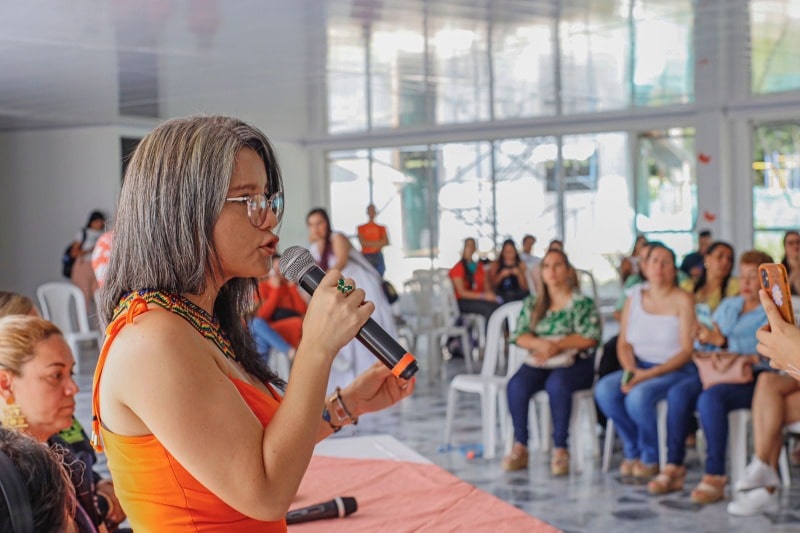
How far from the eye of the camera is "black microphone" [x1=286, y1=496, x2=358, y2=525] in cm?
196

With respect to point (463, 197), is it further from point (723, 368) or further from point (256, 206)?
point (256, 206)

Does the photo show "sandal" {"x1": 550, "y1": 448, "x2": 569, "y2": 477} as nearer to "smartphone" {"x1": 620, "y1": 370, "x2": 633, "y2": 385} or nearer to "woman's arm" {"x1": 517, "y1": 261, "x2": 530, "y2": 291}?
"smartphone" {"x1": 620, "y1": 370, "x2": 633, "y2": 385}

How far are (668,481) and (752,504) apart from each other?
49 centimetres

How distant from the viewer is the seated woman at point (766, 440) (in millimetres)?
4367

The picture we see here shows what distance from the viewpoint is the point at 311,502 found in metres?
2.09

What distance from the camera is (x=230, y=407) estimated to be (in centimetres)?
117

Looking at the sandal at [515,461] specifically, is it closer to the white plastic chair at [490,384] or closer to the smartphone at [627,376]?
the white plastic chair at [490,384]

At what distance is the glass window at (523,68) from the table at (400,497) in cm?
497

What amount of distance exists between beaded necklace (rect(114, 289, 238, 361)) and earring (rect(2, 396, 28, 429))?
81cm

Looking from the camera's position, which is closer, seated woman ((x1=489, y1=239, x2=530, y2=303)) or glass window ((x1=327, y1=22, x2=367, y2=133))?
glass window ((x1=327, y1=22, x2=367, y2=133))

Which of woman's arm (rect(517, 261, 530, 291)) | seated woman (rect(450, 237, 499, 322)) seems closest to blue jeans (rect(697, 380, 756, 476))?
seated woman (rect(450, 237, 499, 322))

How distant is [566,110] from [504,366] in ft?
15.8

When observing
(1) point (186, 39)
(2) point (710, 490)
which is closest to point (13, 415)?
(2) point (710, 490)

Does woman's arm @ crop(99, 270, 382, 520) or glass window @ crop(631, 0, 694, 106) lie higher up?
glass window @ crop(631, 0, 694, 106)
